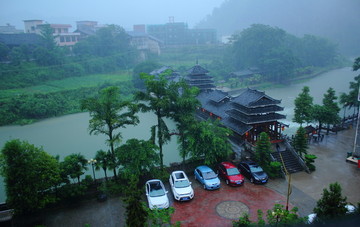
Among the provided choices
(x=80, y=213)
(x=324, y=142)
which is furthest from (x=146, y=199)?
(x=324, y=142)

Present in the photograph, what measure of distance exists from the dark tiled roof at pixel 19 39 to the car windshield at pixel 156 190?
49.6 meters

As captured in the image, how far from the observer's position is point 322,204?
416 inches

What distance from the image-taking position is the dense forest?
38.3m

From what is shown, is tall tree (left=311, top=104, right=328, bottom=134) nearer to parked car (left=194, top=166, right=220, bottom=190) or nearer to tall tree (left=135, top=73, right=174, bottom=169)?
parked car (left=194, top=166, right=220, bottom=190)

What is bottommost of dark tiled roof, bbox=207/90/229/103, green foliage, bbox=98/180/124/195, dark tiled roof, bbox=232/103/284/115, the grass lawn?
green foliage, bbox=98/180/124/195

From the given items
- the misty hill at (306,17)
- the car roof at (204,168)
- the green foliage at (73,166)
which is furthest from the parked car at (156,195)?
the misty hill at (306,17)

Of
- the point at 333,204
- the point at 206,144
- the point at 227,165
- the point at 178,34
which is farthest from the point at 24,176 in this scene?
the point at 178,34

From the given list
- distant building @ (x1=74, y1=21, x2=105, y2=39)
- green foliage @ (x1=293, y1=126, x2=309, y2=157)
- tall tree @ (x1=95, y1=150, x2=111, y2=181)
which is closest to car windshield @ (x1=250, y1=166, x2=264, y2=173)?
green foliage @ (x1=293, y1=126, x2=309, y2=157)

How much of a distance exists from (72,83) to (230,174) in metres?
40.0

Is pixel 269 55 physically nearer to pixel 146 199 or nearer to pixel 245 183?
pixel 245 183

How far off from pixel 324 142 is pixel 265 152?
820cm

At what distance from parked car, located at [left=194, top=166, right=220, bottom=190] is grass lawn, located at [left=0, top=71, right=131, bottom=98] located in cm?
3315

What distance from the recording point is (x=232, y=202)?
14.2m

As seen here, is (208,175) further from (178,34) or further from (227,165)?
(178,34)
